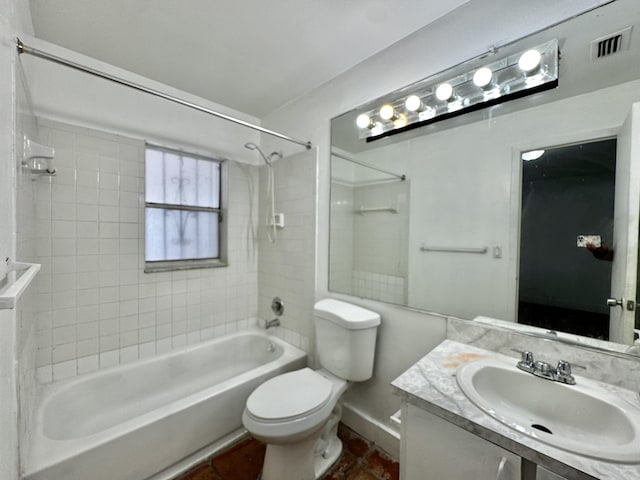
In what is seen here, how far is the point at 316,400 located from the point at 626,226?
56.1 inches

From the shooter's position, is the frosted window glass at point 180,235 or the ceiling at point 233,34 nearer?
the ceiling at point 233,34

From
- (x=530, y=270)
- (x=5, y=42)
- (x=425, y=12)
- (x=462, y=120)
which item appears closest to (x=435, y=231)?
(x=530, y=270)

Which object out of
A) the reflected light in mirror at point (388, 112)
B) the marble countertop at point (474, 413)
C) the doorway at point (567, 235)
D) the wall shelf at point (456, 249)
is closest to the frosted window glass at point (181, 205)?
the reflected light in mirror at point (388, 112)

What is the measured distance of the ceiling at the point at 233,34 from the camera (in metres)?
1.29

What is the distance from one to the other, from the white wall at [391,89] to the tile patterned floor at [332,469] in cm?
20

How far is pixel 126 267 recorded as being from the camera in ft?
5.96

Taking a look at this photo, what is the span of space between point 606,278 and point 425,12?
1.41 meters

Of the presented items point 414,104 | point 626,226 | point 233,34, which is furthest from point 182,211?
point 626,226

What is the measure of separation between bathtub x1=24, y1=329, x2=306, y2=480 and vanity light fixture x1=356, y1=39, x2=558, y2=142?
1.72 metres

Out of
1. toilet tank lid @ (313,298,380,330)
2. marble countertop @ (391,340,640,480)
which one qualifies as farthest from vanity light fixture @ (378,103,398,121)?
marble countertop @ (391,340,640,480)

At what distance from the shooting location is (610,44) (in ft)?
3.11

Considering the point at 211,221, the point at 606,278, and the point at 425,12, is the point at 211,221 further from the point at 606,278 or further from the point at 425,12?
the point at 606,278

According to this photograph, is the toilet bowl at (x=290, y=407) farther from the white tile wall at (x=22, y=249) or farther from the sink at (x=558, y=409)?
the white tile wall at (x=22, y=249)

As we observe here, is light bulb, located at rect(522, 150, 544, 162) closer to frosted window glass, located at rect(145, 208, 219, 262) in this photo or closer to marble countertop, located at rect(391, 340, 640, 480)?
marble countertop, located at rect(391, 340, 640, 480)
